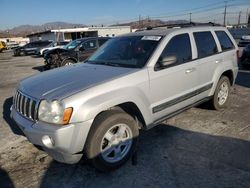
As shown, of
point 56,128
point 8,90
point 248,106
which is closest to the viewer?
point 56,128

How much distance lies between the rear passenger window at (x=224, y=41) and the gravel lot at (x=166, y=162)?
157cm

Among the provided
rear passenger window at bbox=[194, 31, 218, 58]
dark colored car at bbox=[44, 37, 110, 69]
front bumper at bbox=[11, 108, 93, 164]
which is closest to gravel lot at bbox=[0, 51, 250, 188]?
front bumper at bbox=[11, 108, 93, 164]

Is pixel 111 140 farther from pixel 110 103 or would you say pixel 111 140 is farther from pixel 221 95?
pixel 221 95

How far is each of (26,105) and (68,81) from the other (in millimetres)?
633

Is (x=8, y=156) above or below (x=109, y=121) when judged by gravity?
below

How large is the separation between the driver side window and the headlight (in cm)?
167

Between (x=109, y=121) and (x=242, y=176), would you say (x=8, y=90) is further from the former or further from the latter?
(x=242, y=176)

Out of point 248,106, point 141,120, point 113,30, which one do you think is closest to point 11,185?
point 141,120

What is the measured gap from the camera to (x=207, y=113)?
220 inches

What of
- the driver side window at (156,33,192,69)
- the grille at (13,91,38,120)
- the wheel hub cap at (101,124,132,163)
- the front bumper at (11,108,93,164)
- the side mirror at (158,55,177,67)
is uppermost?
the driver side window at (156,33,192,69)

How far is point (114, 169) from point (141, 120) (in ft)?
2.61

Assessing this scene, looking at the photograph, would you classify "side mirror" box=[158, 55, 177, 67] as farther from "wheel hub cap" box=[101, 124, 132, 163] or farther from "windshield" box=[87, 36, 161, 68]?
"wheel hub cap" box=[101, 124, 132, 163]

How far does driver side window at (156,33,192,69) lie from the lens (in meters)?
4.18

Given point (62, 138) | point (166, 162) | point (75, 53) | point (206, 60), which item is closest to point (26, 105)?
point (62, 138)
